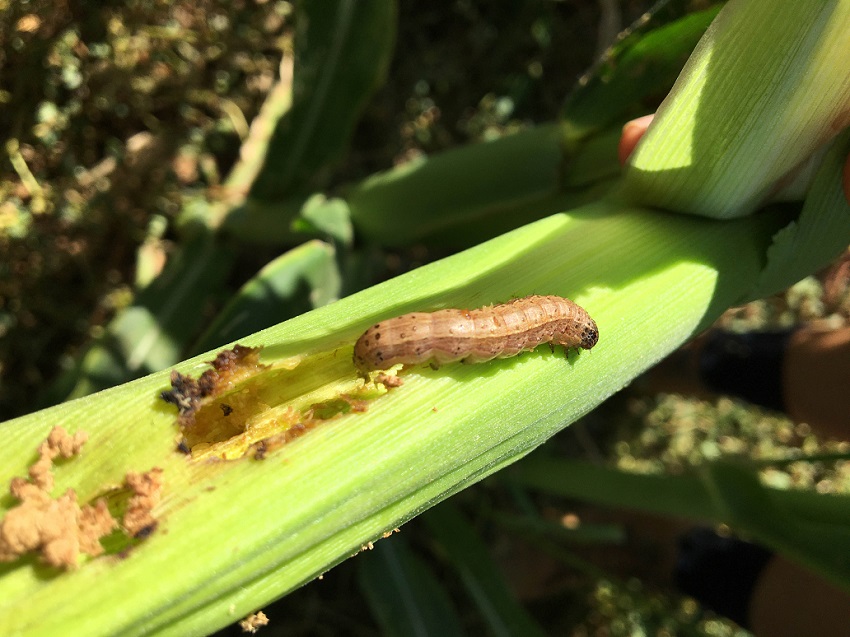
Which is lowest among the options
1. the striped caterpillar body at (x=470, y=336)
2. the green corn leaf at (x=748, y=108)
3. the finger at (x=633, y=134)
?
the striped caterpillar body at (x=470, y=336)

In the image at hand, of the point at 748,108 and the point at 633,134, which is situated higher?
the point at 633,134

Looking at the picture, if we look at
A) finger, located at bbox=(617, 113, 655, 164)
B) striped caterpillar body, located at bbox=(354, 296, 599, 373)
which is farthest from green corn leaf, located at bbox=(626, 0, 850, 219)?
striped caterpillar body, located at bbox=(354, 296, 599, 373)

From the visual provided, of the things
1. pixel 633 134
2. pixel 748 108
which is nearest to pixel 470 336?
pixel 748 108

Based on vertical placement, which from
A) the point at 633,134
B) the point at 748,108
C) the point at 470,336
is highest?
the point at 633,134

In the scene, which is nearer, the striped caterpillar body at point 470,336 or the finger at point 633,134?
the striped caterpillar body at point 470,336

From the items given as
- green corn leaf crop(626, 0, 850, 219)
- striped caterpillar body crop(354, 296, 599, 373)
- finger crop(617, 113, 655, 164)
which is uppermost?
finger crop(617, 113, 655, 164)

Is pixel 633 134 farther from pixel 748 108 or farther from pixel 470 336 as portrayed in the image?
pixel 470 336

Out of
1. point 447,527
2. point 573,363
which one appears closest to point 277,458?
point 573,363

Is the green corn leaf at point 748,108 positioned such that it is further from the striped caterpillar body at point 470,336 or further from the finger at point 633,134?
the striped caterpillar body at point 470,336

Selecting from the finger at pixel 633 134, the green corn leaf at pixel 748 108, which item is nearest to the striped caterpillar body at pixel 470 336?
the green corn leaf at pixel 748 108

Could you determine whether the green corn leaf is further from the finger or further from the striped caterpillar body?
the striped caterpillar body
